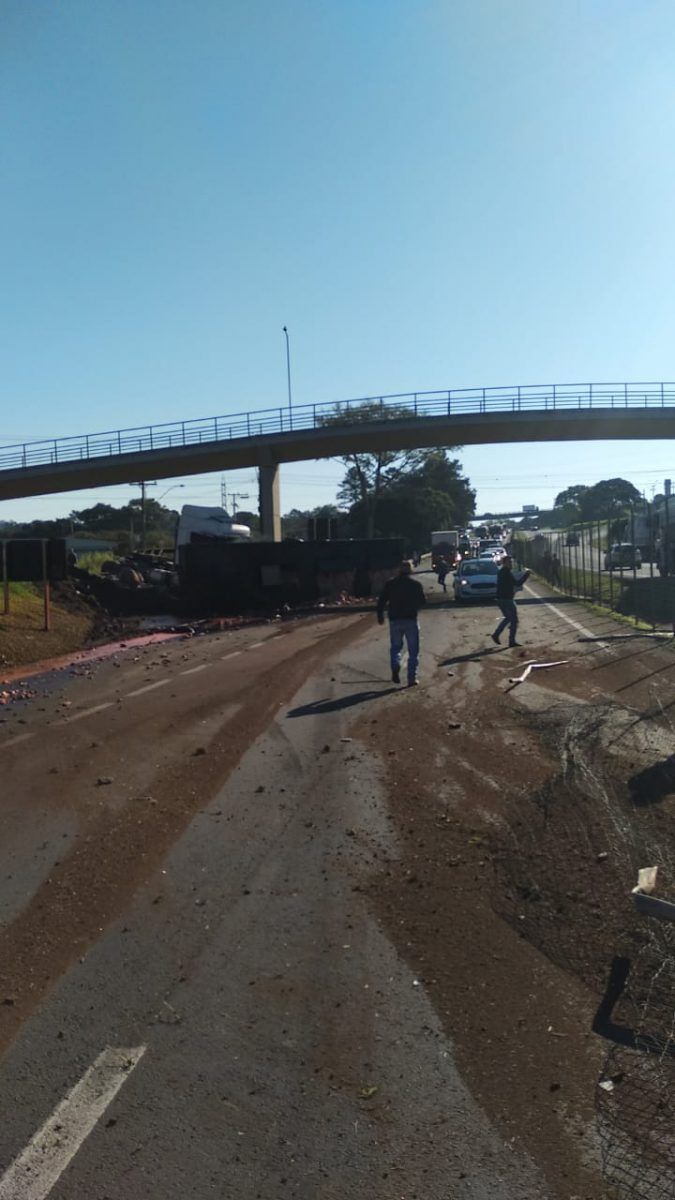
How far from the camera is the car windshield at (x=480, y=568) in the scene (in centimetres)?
3794

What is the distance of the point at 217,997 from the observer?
207 inches

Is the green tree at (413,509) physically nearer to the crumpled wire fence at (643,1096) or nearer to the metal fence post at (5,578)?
the metal fence post at (5,578)

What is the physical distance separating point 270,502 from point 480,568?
16489 millimetres

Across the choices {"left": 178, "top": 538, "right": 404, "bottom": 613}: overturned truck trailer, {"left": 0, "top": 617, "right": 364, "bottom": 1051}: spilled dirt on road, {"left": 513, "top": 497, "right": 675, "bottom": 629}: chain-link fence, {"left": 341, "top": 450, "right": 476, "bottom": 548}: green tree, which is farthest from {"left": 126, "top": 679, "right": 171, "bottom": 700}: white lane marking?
{"left": 341, "top": 450, "right": 476, "bottom": 548}: green tree

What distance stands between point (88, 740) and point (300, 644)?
11288 millimetres

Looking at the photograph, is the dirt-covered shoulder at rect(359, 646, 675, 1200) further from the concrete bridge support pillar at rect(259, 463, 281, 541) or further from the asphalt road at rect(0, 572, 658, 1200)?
the concrete bridge support pillar at rect(259, 463, 281, 541)

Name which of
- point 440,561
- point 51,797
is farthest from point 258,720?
point 440,561

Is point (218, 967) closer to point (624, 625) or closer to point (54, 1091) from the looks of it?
point (54, 1091)

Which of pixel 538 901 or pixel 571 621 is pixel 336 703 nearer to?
pixel 538 901

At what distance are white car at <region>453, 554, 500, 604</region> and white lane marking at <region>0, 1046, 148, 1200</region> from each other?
32.7 meters

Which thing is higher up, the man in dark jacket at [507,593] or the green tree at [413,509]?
the green tree at [413,509]

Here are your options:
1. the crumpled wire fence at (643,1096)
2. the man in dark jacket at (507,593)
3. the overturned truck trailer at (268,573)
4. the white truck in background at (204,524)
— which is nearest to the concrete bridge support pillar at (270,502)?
the white truck in background at (204,524)

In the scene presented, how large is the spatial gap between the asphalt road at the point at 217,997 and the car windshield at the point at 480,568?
88.3 feet

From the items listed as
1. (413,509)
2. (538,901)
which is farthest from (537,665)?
(413,509)
